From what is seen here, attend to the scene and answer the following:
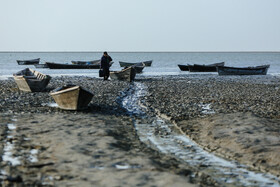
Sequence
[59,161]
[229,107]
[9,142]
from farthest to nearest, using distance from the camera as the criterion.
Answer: [229,107] < [9,142] < [59,161]

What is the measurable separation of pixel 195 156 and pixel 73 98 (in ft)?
21.4

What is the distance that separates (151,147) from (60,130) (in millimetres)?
2685

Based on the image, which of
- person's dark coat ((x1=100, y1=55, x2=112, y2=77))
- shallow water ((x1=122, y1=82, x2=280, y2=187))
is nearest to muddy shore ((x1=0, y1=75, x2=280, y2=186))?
shallow water ((x1=122, y1=82, x2=280, y2=187))

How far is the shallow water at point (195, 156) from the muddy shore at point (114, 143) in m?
0.28

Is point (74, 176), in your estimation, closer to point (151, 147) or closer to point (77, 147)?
point (77, 147)

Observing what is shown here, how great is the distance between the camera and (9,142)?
27.2 ft

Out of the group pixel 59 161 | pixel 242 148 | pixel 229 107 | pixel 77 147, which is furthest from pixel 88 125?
pixel 229 107

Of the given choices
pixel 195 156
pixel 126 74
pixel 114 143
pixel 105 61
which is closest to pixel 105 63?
pixel 105 61

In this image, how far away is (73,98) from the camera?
13.2 m

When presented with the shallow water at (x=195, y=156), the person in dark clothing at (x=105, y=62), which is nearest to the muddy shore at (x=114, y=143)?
the shallow water at (x=195, y=156)

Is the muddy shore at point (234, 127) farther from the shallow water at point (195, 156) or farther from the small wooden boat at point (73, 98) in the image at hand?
the small wooden boat at point (73, 98)

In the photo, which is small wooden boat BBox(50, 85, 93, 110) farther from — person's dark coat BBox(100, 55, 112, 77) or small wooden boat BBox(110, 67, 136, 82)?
small wooden boat BBox(110, 67, 136, 82)

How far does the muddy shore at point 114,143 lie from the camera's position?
6098mm

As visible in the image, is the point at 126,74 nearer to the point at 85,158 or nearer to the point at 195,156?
the point at 195,156
